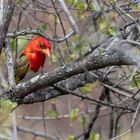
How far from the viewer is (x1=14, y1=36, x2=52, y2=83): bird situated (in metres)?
5.84

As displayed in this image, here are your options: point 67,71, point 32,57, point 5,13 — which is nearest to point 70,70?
point 67,71

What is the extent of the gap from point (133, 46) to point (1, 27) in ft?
3.15

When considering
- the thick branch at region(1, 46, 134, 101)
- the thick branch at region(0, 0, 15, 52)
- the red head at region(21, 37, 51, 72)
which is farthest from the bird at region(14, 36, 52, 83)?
the thick branch at region(0, 0, 15, 52)

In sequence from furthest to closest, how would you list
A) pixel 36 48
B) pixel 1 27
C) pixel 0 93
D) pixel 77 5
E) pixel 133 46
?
1. pixel 36 48
2. pixel 77 5
3. pixel 0 93
4. pixel 1 27
5. pixel 133 46

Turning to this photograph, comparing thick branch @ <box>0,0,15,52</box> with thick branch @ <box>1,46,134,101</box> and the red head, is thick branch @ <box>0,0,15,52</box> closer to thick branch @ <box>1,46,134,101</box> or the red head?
thick branch @ <box>1,46,134,101</box>

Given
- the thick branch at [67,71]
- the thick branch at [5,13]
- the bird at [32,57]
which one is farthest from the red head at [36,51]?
the thick branch at [5,13]

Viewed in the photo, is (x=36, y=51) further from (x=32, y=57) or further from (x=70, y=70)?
(x=70, y=70)

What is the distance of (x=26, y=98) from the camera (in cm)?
465

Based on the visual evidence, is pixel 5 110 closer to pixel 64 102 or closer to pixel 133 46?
pixel 133 46

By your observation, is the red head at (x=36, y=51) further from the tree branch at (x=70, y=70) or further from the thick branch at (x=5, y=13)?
the thick branch at (x=5, y=13)

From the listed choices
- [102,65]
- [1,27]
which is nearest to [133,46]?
[102,65]

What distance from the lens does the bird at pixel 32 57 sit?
584 cm

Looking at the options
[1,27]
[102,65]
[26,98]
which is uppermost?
[1,27]

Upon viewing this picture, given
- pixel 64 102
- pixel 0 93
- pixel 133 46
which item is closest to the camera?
pixel 133 46
